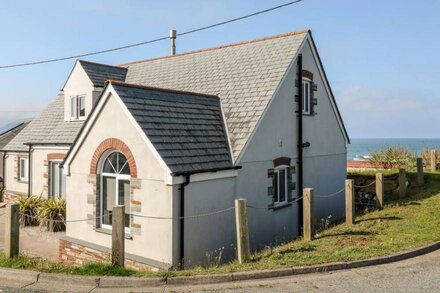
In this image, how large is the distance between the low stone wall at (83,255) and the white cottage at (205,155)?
0.12 ft

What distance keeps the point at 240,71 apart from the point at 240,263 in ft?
27.7

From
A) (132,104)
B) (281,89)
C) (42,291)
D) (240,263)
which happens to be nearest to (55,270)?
(42,291)

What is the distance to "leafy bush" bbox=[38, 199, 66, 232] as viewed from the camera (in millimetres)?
14953

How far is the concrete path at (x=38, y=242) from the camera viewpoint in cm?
1184

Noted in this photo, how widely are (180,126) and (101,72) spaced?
841 centimetres

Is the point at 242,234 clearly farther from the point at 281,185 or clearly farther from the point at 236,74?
the point at 236,74

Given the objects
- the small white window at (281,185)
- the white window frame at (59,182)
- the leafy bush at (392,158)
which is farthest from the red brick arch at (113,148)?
the leafy bush at (392,158)

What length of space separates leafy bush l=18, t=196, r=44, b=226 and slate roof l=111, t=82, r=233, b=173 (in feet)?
26.8

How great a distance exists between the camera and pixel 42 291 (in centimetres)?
667

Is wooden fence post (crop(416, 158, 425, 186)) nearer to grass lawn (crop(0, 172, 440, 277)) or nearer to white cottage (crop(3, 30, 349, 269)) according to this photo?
white cottage (crop(3, 30, 349, 269))

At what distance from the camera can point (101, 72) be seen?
1758cm

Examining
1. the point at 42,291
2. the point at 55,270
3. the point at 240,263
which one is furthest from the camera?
the point at 240,263

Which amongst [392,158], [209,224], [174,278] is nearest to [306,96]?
[209,224]

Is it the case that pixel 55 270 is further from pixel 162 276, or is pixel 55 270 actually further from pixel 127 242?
pixel 127 242
